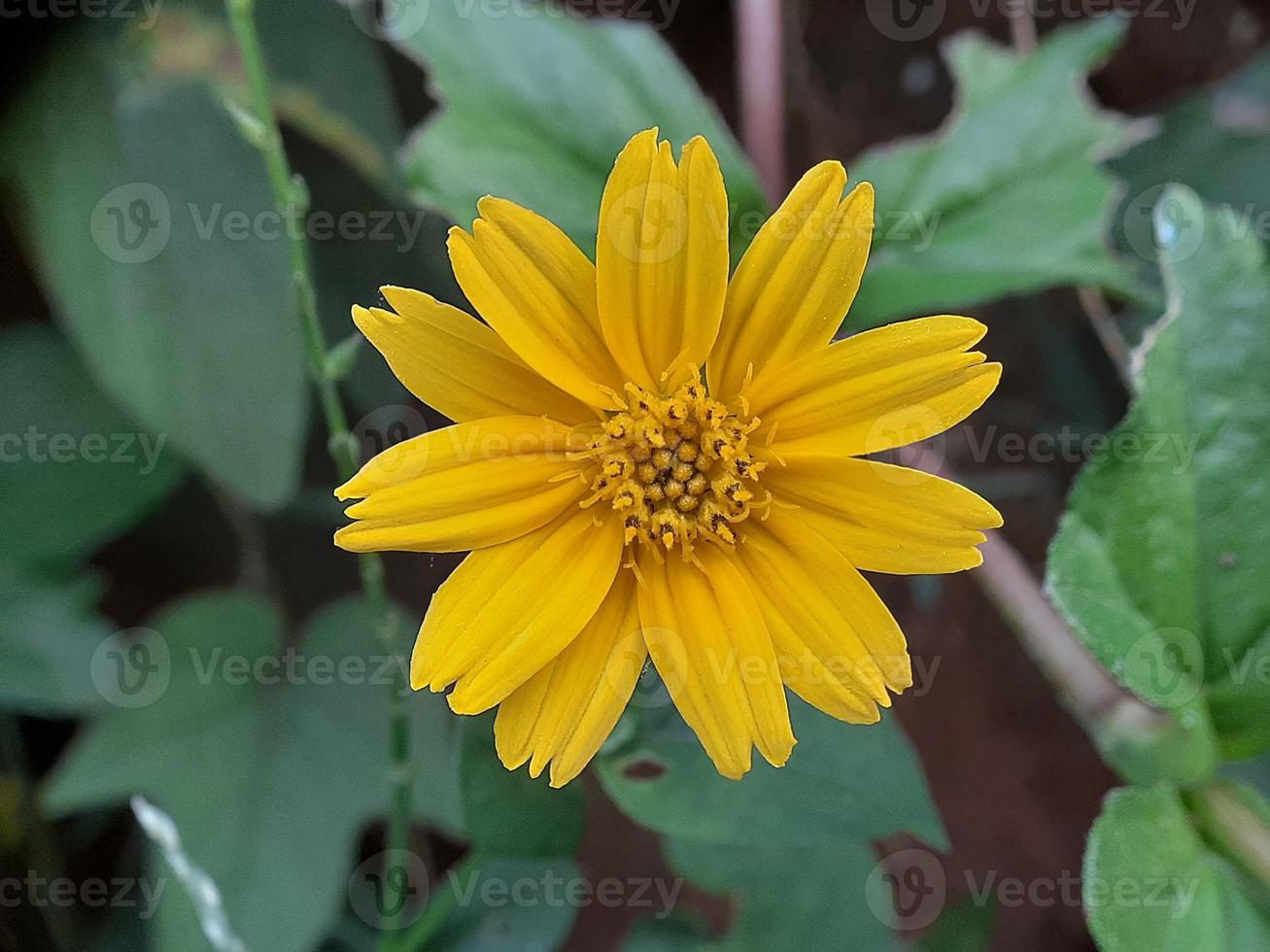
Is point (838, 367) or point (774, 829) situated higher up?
point (838, 367)

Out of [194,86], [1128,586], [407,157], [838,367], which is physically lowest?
[1128,586]

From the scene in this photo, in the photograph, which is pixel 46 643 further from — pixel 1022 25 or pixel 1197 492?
pixel 1022 25

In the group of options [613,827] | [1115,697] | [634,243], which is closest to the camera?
[634,243]

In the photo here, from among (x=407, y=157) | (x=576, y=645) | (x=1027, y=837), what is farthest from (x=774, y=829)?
(x=1027, y=837)

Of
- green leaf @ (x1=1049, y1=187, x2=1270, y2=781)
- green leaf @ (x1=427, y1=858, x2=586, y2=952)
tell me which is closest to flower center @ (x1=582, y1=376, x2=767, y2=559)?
green leaf @ (x1=1049, y1=187, x2=1270, y2=781)

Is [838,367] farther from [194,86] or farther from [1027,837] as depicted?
[1027,837]

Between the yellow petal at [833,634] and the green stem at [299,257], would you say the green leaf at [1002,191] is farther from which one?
the green stem at [299,257]

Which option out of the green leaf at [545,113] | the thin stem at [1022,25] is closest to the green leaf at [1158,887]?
the green leaf at [545,113]

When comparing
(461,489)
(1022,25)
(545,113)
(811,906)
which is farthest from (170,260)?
(1022,25)

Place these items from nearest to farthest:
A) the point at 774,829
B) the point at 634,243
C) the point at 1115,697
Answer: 1. the point at 634,243
2. the point at 774,829
3. the point at 1115,697
